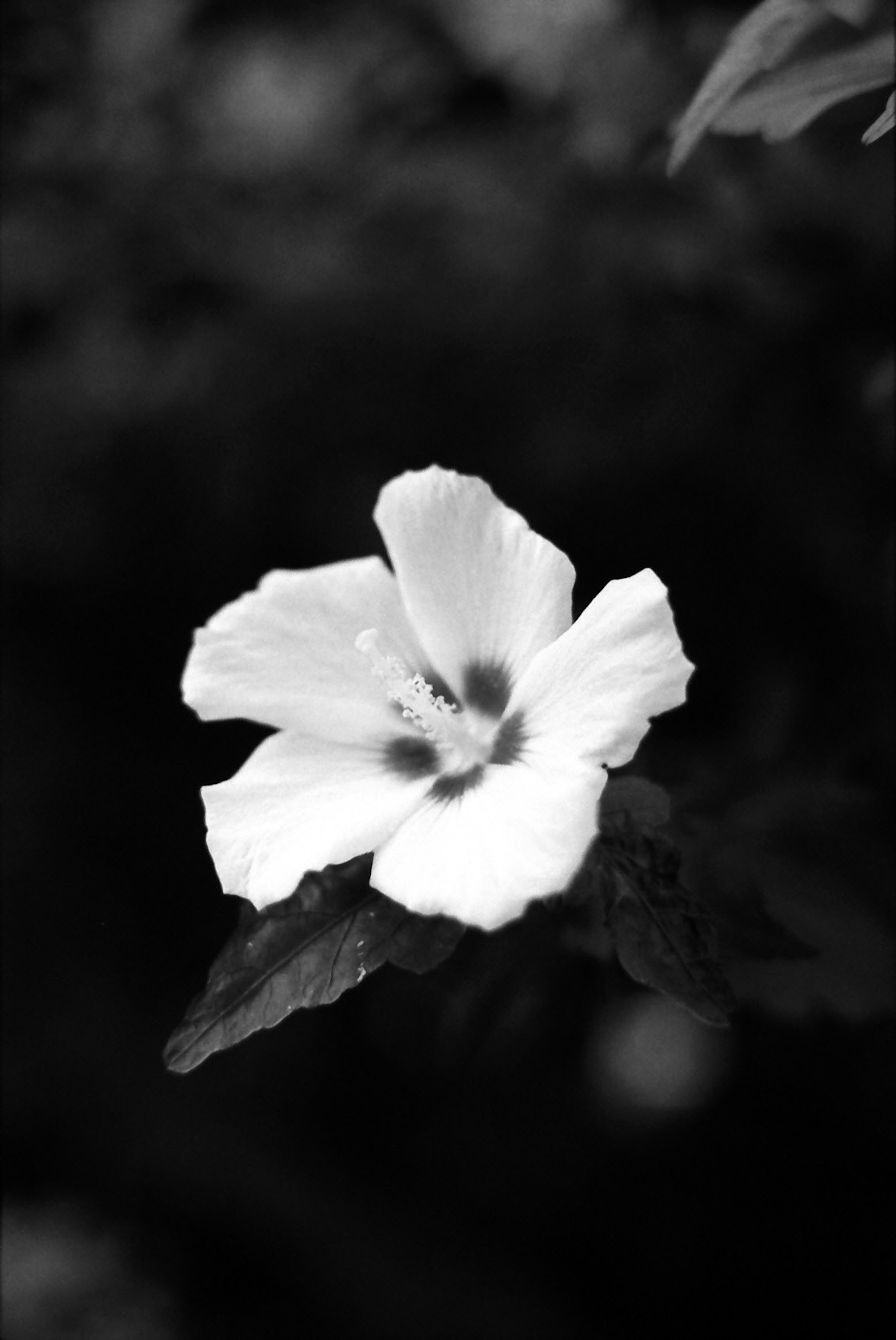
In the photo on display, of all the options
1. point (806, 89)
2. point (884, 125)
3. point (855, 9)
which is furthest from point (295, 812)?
point (855, 9)

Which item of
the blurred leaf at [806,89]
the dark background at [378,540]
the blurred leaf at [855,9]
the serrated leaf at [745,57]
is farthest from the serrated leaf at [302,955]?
the blurred leaf at [855,9]

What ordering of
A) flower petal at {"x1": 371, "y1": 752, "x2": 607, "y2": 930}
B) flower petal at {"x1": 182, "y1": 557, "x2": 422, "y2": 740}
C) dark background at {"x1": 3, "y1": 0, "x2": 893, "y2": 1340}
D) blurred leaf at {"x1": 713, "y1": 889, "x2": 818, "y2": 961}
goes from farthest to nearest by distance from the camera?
dark background at {"x1": 3, "y1": 0, "x2": 893, "y2": 1340} → blurred leaf at {"x1": 713, "y1": 889, "x2": 818, "y2": 961} → flower petal at {"x1": 182, "y1": 557, "x2": 422, "y2": 740} → flower petal at {"x1": 371, "y1": 752, "x2": 607, "y2": 930}

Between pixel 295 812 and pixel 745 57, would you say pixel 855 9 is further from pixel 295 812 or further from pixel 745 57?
→ pixel 295 812

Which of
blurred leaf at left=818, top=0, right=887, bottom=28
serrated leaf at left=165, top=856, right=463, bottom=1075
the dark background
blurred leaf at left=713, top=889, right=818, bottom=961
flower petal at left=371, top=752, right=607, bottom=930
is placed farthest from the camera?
the dark background

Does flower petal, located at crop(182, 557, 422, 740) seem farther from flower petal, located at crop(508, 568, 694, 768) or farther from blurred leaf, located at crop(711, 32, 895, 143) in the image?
blurred leaf, located at crop(711, 32, 895, 143)

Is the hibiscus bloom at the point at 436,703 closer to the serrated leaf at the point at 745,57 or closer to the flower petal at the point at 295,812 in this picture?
the flower petal at the point at 295,812

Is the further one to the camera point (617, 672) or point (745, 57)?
point (745, 57)

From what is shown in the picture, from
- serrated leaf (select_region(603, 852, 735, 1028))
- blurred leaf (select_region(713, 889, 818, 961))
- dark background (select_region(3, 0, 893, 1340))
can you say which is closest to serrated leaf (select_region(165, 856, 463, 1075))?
serrated leaf (select_region(603, 852, 735, 1028))
